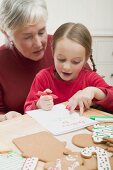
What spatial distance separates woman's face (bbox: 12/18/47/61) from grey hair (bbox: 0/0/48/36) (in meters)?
0.03

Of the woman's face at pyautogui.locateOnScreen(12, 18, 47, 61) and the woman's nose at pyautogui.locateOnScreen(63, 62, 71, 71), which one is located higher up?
the woman's face at pyautogui.locateOnScreen(12, 18, 47, 61)

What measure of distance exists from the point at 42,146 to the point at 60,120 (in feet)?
0.75

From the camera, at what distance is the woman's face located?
140cm

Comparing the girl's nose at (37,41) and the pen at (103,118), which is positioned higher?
the girl's nose at (37,41)

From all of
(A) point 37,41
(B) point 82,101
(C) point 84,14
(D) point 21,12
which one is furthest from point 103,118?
(C) point 84,14

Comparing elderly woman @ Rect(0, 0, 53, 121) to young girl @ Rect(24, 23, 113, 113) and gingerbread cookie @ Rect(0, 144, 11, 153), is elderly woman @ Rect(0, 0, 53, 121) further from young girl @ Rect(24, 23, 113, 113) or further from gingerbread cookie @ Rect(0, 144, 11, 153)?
gingerbread cookie @ Rect(0, 144, 11, 153)

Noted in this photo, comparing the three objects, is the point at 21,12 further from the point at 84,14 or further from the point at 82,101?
the point at 84,14

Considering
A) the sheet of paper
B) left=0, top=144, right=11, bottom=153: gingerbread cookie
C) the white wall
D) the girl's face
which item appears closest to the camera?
left=0, top=144, right=11, bottom=153: gingerbread cookie

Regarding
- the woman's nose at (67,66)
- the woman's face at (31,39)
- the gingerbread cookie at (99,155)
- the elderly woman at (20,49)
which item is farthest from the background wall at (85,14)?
the gingerbread cookie at (99,155)

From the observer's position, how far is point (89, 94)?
118cm

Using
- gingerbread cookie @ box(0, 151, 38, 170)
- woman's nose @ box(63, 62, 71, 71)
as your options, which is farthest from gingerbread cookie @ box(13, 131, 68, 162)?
woman's nose @ box(63, 62, 71, 71)

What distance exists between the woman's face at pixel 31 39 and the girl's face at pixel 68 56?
20 cm

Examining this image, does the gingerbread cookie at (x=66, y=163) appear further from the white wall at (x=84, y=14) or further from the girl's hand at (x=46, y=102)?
the white wall at (x=84, y=14)

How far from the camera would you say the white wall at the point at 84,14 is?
272 centimetres
